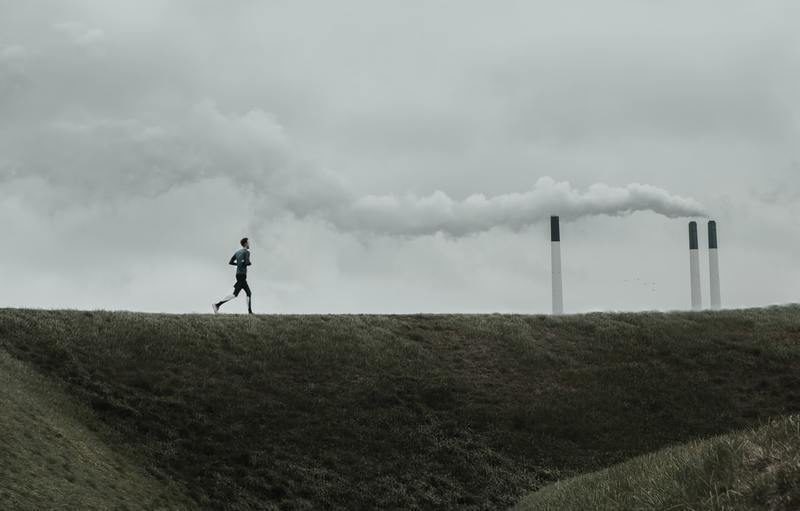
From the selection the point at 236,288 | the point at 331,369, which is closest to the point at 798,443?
the point at 331,369

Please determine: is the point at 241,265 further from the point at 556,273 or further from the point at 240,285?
the point at 556,273

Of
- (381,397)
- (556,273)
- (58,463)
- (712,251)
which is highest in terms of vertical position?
(712,251)

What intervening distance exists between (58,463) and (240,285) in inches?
647

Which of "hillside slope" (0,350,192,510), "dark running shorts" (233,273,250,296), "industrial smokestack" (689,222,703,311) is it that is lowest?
"hillside slope" (0,350,192,510)

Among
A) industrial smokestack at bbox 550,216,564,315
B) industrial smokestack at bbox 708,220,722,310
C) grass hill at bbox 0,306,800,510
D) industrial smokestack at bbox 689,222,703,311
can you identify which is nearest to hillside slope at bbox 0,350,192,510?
grass hill at bbox 0,306,800,510

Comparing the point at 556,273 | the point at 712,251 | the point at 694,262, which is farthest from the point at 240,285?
the point at 712,251

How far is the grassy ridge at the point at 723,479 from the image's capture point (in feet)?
37.8

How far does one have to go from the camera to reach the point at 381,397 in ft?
99.5

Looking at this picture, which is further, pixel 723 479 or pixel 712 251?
pixel 712 251

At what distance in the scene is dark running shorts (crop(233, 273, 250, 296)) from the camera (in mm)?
35062

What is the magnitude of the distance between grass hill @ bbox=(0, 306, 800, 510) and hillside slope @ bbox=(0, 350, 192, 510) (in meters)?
0.23

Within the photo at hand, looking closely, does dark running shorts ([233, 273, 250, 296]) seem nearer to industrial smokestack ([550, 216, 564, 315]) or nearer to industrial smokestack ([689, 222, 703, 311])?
industrial smokestack ([550, 216, 564, 315])

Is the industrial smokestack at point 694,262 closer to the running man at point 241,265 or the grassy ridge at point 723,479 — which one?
the running man at point 241,265

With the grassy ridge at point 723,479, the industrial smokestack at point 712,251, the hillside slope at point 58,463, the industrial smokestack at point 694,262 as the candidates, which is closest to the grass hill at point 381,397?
the hillside slope at point 58,463
